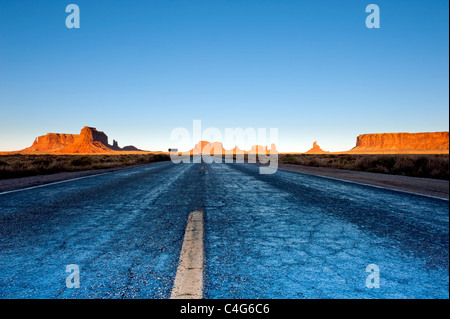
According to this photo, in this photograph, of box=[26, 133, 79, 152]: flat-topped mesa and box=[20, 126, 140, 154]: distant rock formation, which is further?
box=[26, 133, 79, 152]: flat-topped mesa

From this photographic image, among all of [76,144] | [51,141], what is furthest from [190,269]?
[51,141]

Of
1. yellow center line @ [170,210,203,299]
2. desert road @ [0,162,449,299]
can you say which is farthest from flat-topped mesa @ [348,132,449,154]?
yellow center line @ [170,210,203,299]

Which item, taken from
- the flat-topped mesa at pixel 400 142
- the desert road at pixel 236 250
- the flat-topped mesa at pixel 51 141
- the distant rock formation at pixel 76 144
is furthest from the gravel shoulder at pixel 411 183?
the flat-topped mesa at pixel 51 141

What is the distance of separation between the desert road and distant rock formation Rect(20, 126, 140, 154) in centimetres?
16235

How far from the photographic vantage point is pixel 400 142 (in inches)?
5925

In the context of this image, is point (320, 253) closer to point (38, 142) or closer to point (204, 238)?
point (204, 238)

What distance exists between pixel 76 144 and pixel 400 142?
654 ft

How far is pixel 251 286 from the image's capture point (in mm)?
1522

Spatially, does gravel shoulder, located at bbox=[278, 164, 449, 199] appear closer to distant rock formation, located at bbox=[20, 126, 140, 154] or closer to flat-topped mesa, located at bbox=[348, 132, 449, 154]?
flat-topped mesa, located at bbox=[348, 132, 449, 154]

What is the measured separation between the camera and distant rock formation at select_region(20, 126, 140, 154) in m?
150

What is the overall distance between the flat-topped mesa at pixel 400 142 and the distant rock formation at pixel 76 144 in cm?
16225
